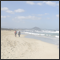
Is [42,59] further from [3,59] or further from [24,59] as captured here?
[3,59]

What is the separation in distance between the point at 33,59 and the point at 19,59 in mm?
926

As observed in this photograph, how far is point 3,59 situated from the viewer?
4.93m

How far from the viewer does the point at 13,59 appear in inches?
197

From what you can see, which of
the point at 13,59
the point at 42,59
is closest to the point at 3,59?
the point at 13,59

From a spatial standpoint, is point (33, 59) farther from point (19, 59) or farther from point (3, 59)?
point (3, 59)

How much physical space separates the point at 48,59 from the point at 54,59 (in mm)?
417

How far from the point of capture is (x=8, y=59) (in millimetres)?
4938

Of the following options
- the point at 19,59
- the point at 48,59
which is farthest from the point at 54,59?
the point at 19,59

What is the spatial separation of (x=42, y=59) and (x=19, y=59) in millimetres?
1527

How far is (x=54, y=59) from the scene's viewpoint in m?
5.21

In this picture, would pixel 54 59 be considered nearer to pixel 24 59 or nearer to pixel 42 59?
pixel 42 59

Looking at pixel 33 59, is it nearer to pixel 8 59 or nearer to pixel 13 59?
pixel 13 59

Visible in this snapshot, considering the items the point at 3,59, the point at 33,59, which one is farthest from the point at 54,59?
the point at 3,59

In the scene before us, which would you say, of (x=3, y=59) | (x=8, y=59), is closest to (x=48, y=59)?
(x=8, y=59)
